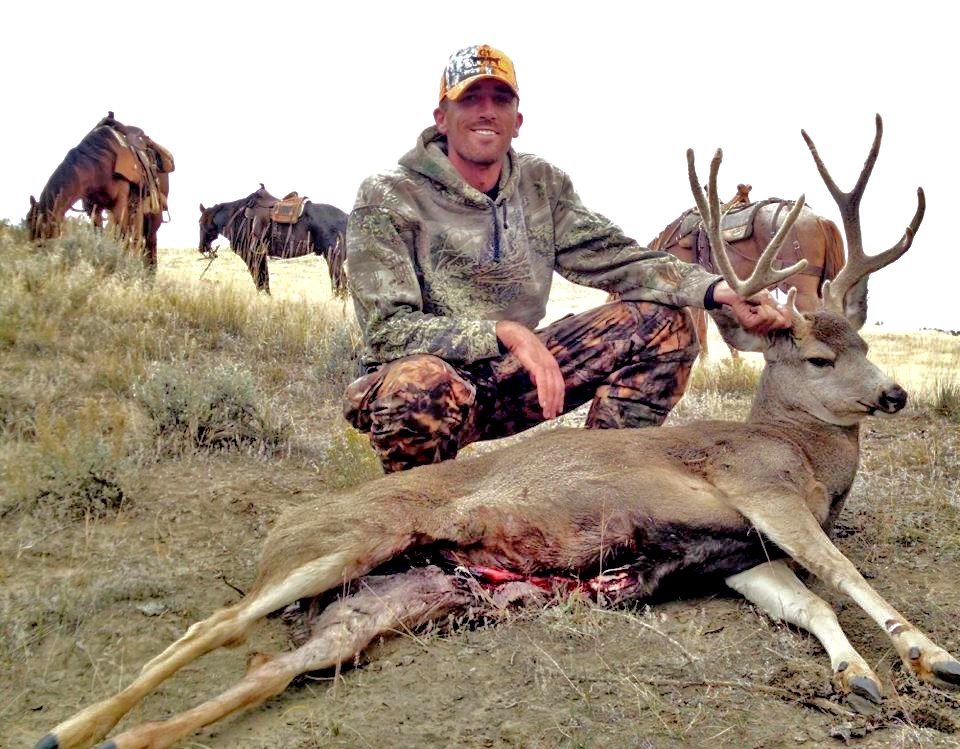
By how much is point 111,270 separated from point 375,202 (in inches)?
275

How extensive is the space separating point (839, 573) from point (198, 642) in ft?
7.06

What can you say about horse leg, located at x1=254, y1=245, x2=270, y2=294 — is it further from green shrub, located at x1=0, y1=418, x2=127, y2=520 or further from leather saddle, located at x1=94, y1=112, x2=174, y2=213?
green shrub, located at x1=0, y1=418, x2=127, y2=520

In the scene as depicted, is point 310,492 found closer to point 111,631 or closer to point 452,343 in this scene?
point 452,343

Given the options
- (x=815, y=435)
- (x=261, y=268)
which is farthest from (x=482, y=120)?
(x=261, y=268)

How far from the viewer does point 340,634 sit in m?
3.15

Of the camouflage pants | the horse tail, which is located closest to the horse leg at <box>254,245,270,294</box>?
the horse tail

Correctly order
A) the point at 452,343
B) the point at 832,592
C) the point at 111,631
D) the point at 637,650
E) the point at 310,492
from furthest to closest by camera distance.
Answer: the point at 310,492
the point at 452,343
the point at 832,592
the point at 111,631
the point at 637,650

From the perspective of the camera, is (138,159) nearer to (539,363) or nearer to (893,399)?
(539,363)

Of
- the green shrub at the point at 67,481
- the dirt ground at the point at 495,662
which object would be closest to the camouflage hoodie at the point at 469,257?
the dirt ground at the point at 495,662

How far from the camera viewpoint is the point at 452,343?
4383 mm

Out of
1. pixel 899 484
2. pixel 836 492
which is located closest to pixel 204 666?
pixel 836 492

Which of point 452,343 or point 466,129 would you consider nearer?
point 452,343

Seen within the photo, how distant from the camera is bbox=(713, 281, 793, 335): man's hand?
14.1 ft

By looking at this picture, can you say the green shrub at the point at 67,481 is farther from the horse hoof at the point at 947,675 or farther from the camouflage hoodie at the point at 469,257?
the horse hoof at the point at 947,675
